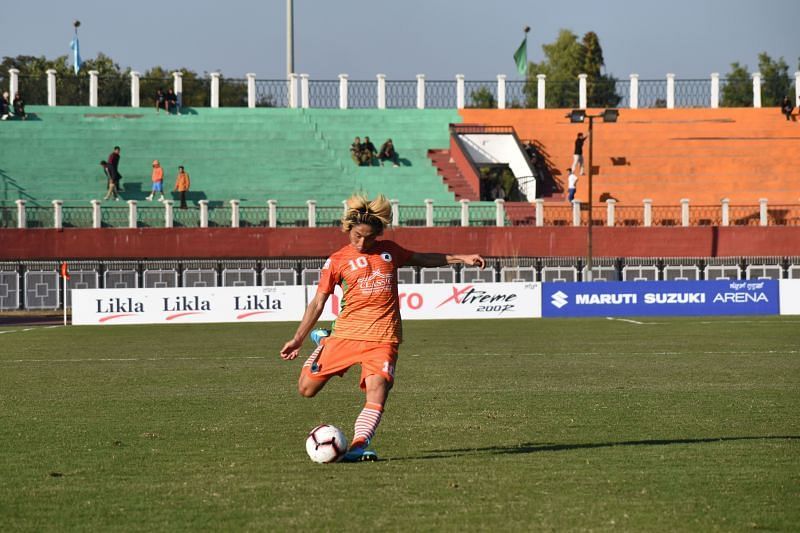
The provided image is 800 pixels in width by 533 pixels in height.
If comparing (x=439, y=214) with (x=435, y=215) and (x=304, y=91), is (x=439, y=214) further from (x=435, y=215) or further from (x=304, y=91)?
(x=304, y=91)

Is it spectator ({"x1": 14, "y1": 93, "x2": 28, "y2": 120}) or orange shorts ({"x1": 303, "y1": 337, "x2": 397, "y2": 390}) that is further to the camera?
spectator ({"x1": 14, "y1": 93, "x2": 28, "y2": 120})

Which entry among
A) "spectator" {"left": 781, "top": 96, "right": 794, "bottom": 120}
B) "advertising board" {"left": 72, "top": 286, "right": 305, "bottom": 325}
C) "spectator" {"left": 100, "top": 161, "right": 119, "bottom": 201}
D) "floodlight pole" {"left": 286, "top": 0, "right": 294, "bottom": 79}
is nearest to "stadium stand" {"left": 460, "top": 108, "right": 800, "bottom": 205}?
"spectator" {"left": 781, "top": 96, "right": 794, "bottom": 120}

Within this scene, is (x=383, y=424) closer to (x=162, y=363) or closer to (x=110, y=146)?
(x=162, y=363)

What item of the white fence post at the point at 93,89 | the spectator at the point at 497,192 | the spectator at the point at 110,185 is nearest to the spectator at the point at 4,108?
the white fence post at the point at 93,89

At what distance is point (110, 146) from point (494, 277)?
19644mm

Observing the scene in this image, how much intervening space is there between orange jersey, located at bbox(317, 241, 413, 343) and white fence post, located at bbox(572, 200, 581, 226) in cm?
4179

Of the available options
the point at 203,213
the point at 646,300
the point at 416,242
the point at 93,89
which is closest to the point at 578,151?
the point at 416,242

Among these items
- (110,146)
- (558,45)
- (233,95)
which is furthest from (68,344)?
(558,45)

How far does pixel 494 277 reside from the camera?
1900 inches

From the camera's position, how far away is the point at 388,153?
187 feet

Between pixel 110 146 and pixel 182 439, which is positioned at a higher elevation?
pixel 110 146

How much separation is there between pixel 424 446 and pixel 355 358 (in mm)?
1364

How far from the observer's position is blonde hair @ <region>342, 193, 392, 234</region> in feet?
33.1

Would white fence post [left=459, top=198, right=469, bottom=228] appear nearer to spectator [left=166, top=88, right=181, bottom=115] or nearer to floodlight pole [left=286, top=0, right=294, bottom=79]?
spectator [left=166, top=88, right=181, bottom=115]
